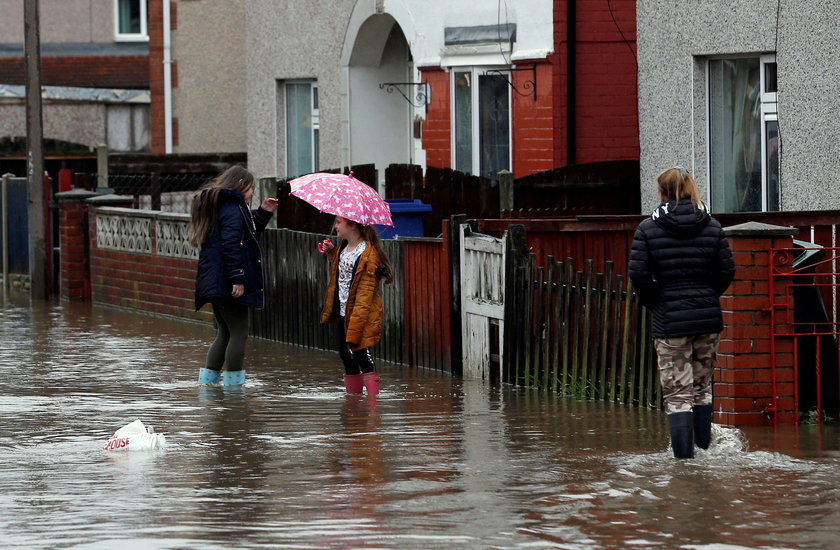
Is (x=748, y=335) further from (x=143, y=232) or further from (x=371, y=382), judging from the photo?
(x=143, y=232)

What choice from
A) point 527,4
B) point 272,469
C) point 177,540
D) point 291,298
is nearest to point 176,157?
point 527,4

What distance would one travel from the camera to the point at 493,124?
19.2 m

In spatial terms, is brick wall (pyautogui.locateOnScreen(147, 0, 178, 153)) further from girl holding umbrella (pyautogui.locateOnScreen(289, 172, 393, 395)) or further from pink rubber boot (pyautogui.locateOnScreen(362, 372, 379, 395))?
pink rubber boot (pyautogui.locateOnScreen(362, 372, 379, 395))

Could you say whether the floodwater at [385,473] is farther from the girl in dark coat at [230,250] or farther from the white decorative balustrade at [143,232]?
the white decorative balustrade at [143,232]

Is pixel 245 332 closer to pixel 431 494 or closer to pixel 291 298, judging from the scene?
pixel 291 298

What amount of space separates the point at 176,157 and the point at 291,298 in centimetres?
1108

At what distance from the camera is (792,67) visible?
43.8 feet

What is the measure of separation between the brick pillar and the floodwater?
8.6 inches

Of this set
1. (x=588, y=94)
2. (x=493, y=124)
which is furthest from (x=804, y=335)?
(x=493, y=124)

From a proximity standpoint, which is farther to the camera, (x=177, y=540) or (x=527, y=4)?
(x=527, y=4)

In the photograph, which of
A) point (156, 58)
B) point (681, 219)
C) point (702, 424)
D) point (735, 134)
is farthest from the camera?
point (156, 58)

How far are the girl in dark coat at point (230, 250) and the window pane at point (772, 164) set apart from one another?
446 cm

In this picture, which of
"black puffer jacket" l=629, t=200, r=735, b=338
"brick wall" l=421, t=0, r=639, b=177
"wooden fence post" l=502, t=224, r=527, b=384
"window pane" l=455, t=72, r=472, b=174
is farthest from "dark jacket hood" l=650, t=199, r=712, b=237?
"window pane" l=455, t=72, r=472, b=174

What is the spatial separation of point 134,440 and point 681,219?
3122 mm
